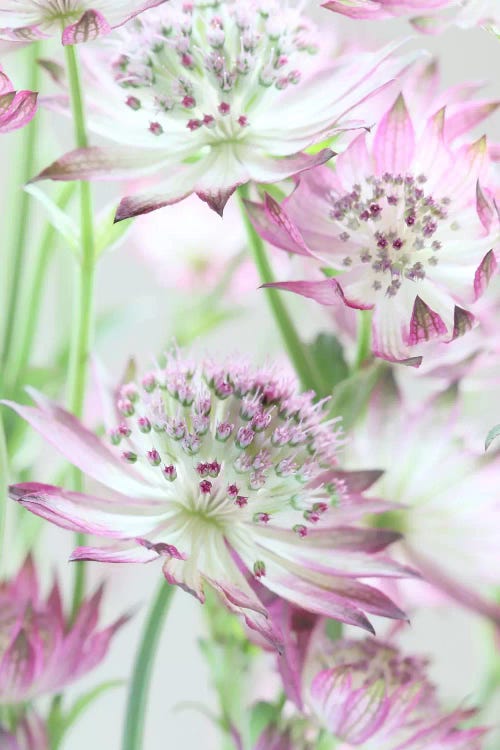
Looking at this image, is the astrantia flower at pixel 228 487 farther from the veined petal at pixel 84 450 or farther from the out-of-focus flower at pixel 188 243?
the out-of-focus flower at pixel 188 243

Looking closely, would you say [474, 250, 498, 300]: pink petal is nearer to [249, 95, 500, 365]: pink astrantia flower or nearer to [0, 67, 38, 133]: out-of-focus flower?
[249, 95, 500, 365]: pink astrantia flower

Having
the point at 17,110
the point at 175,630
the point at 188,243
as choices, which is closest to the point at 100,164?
the point at 17,110

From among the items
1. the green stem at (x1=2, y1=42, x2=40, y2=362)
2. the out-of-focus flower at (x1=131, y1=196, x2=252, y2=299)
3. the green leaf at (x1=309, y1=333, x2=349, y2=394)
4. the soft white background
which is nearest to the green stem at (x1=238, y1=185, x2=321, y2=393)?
the green leaf at (x1=309, y1=333, x2=349, y2=394)

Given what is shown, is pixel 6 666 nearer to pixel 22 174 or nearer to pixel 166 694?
pixel 22 174

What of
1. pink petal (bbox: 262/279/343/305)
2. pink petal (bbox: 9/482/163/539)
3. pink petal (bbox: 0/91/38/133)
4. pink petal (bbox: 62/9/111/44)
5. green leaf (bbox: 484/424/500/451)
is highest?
pink petal (bbox: 62/9/111/44)

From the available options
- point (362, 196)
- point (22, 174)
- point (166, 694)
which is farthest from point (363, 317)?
point (166, 694)

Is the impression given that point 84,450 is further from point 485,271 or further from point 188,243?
point 188,243

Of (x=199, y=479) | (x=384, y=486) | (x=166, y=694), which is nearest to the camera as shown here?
(x=199, y=479)
